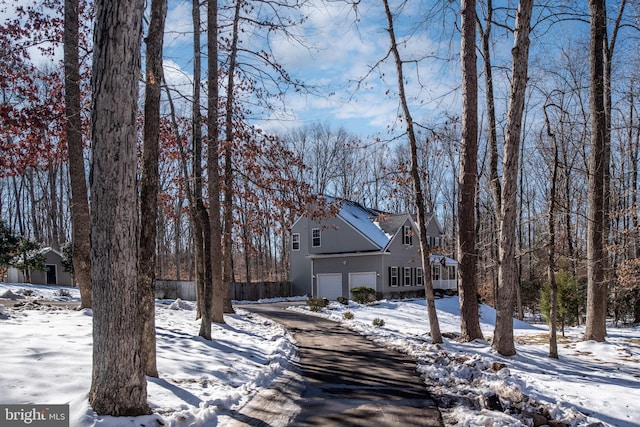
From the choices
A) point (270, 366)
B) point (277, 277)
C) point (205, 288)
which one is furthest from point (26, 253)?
point (277, 277)

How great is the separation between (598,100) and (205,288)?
10721 millimetres

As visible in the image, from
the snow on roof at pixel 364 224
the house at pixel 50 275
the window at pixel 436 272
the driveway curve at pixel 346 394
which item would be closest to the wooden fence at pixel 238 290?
the snow on roof at pixel 364 224

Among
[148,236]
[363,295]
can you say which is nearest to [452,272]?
[363,295]

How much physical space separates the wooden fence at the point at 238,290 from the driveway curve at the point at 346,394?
20.0m

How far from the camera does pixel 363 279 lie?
102 ft

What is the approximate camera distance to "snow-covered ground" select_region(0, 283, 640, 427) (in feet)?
16.9

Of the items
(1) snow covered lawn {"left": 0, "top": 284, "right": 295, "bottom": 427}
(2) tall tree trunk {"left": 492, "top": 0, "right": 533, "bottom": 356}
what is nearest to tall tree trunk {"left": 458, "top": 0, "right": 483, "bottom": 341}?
(2) tall tree trunk {"left": 492, "top": 0, "right": 533, "bottom": 356}

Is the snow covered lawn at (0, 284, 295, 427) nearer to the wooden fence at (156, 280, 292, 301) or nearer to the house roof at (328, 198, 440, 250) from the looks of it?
the wooden fence at (156, 280, 292, 301)

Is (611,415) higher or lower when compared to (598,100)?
lower

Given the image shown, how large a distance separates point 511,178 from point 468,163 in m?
2.06

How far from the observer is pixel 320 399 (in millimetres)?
6312

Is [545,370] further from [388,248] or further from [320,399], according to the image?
[388,248]

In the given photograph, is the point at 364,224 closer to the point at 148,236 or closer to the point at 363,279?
the point at 363,279

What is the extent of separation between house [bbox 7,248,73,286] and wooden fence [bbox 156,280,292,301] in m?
10.1
